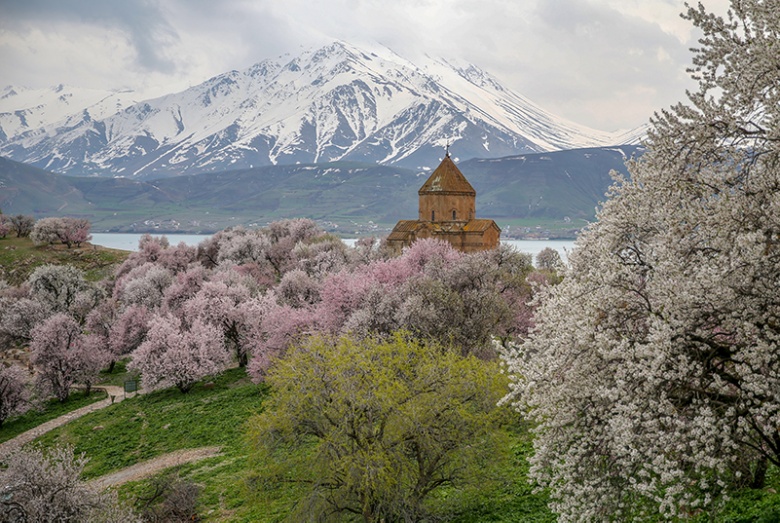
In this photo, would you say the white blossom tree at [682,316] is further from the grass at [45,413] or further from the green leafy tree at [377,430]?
the grass at [45,413]

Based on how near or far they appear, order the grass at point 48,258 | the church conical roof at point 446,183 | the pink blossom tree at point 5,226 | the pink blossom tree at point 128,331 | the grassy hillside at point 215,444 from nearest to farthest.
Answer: the grassy hillside at point 215,444 < the pink blossom tree at point 128,331 < the church conical roof at point 446,183 < the grass at point 48,258 < the pink blossom tree at point 5,226

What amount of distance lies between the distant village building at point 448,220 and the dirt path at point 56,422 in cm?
3708

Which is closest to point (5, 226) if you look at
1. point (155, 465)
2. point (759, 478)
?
point (155, 465)

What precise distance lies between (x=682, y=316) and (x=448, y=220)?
7014 centimetres

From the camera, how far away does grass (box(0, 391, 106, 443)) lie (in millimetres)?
44531

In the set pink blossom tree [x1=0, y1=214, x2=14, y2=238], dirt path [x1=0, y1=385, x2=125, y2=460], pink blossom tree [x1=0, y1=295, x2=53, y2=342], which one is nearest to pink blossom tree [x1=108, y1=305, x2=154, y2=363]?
dirt path [x1=0, y1=385, x2=125, y2=460]

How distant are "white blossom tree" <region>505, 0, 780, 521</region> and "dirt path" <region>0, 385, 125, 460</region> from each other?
38114mm

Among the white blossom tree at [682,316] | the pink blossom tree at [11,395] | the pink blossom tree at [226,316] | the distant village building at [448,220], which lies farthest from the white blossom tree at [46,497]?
the distant village building at [448,220]

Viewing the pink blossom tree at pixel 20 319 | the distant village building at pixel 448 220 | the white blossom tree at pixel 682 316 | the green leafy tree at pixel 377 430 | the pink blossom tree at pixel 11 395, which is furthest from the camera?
the distant village building at pixel 448 220

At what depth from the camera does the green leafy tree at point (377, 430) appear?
1795 cm

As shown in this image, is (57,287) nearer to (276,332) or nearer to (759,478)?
(276,332)

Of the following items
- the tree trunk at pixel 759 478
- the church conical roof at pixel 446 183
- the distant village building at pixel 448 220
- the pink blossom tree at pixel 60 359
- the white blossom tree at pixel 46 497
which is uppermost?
the church conical roof at pixel 446 183

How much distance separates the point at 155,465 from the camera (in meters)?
33.3

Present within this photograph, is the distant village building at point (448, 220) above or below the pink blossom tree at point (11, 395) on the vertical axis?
above
